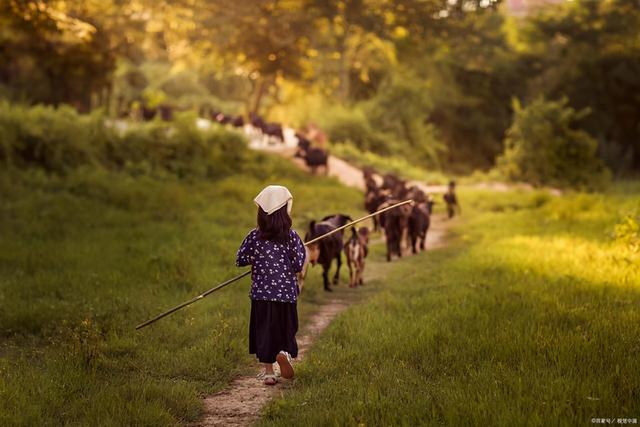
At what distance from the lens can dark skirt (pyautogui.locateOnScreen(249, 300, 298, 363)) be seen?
261 inches

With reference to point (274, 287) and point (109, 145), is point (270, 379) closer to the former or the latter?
point (274, 287)

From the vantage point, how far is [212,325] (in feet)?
27.9

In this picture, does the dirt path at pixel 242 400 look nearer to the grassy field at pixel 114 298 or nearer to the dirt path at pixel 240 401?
the dirt path at pixel 240 401

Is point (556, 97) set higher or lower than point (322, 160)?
higher

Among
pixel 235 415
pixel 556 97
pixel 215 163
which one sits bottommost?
pixel 235 415

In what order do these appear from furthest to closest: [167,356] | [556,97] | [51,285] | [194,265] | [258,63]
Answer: [556,97] → [258,63] → [194,265] → [51,285] → [167,356]

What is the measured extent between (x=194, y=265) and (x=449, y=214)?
458 inches

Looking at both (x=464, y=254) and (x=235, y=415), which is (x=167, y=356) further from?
(x=464, y=254)

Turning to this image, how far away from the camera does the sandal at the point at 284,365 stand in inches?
263

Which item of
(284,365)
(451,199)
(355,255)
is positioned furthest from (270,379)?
(451,199)

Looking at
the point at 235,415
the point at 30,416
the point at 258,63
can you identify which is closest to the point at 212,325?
the point at 235,415

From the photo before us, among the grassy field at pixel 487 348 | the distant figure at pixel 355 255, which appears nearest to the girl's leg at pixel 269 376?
the grassy field at pixel 487 348

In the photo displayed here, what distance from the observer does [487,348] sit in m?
6.97

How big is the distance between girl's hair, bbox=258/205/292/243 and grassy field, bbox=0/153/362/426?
1559 millimetres
